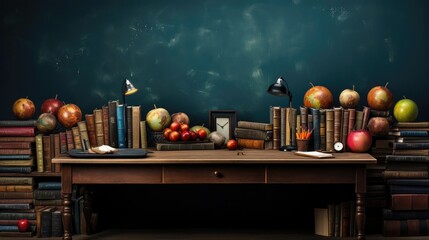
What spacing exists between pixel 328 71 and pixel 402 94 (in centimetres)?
67

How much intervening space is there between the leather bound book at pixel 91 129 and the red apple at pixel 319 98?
69.5 inches

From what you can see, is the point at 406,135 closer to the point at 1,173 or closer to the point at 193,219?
the point at 193,219

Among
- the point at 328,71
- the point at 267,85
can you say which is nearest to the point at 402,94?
the point at 328,71

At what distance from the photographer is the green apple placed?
19.4ft

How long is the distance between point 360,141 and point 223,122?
1178mm

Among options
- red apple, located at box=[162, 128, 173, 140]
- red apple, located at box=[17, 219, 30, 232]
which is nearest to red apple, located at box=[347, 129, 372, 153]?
red apple, located at box=[162, 128, 173, 140]

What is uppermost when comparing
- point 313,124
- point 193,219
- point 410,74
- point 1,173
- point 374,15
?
point 374,15

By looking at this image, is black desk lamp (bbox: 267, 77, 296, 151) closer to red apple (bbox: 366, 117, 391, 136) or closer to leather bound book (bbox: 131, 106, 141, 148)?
red apple (bbox: 366, 117, 391, 136)

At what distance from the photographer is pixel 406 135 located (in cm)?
582

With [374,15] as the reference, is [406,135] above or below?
below

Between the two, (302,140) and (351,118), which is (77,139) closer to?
(302,140)

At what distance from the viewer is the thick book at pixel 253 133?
5.95 meters

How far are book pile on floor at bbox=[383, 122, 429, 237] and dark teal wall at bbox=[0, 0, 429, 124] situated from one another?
1.64ft

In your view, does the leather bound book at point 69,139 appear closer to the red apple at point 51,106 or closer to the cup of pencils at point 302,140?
the red apple at point 51,106
